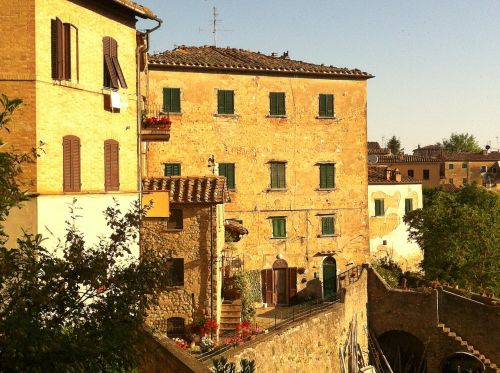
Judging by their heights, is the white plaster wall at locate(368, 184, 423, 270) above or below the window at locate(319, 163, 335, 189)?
below

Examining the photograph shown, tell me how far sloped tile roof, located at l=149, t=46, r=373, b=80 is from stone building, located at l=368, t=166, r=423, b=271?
34.8ft

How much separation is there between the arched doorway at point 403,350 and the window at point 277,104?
34.1ft

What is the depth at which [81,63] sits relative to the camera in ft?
52.8

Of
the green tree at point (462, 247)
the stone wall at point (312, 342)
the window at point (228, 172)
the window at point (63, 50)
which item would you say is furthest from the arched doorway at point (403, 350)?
the window at point (63, 50)

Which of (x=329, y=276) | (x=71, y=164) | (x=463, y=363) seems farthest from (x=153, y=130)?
(x=463, y=363)

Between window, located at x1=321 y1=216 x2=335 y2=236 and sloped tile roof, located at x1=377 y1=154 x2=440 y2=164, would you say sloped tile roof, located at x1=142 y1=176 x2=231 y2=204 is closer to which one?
window, located at x1=321 y1=216 x2=335 y2=236

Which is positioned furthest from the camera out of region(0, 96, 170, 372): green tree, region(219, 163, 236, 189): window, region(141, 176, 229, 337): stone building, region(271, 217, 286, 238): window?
region(271, 217, 286, 238): window

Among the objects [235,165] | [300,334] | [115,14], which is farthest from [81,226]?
[235,165]

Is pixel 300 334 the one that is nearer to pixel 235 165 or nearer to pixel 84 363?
pixel 235 165

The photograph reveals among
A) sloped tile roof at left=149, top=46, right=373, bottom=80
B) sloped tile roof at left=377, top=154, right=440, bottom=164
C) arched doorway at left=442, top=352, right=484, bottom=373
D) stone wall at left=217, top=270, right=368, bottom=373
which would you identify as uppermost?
sloped tile roof at left=149, top=46, right=373, bottom=80

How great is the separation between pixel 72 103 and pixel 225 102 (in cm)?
1453

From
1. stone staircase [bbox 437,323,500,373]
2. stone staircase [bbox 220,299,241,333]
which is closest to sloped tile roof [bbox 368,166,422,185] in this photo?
stone staircase [bbox 437,323,500,373]

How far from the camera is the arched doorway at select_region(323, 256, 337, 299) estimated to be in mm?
31719

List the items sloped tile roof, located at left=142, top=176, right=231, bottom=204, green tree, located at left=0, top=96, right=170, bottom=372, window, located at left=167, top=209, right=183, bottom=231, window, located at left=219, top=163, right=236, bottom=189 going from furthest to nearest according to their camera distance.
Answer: window, located at left=219, top=163, right=236, bottom=189 < window, located at left=167, top=209, right=183, bottom=231 < sloped tile roof, located at left=142, top=176, right=231, bottom=204 < green tree, located at left=0, top=96, right=170, bottom=372
